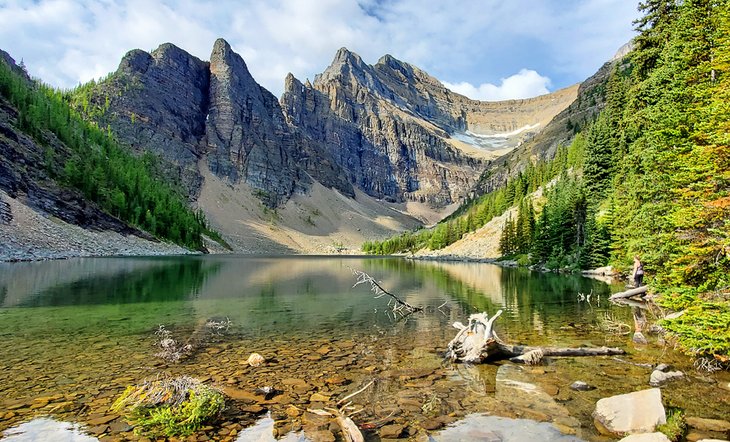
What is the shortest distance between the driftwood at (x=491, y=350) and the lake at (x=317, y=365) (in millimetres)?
441

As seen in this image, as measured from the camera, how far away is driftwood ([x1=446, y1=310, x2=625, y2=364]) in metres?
14.1

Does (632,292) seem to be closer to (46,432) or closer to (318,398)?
(318,398)

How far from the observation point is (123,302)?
28.6 meters

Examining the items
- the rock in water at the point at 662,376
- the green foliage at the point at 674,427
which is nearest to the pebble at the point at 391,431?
the green foliage at the point at 674,427

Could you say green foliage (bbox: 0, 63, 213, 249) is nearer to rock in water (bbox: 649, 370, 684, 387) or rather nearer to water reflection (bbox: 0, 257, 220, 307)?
water reflection (bbox: 0, 257, 220, 307)

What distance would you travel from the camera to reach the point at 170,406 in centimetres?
933

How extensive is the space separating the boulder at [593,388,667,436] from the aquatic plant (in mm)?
8289

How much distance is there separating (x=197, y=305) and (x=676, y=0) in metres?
47.7

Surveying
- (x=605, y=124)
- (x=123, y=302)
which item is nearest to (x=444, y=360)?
(x=123, y=302)

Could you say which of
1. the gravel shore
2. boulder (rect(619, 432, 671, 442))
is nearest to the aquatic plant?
boulder (rect(619, 432, 671, 442))

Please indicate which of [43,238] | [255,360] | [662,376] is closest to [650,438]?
[662,376]

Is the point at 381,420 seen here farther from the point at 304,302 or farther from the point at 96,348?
the point at 304,302

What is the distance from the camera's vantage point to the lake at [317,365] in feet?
31.3

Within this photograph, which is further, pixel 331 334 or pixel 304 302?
pixel 304 302
